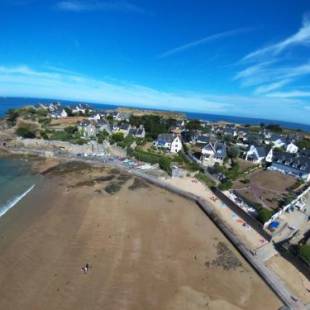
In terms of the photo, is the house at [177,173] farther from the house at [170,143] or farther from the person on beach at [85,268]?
the person on beach at [85,268]

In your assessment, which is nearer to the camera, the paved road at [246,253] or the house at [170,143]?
the paved road at [246,253]

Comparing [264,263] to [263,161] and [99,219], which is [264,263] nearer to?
[99,219]

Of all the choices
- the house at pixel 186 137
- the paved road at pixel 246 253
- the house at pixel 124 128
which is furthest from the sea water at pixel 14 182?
the house at pixel 186 137

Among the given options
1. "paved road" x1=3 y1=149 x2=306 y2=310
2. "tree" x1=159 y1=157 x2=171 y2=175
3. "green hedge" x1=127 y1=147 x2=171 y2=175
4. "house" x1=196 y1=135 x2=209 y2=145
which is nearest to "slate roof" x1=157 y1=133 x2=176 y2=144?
"green hedge" x1=127 y1=147 x2=171 y2=175

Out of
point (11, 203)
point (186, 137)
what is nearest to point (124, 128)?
point (186, 137)

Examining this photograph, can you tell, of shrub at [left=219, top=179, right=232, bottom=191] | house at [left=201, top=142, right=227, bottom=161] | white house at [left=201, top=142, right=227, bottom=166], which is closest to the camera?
shrub at [left=219, top=179, right=232, bottom=191]

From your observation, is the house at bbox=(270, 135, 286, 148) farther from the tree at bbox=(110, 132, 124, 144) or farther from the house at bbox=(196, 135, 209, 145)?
the tree at bbox=(110, 132, 124, 144)

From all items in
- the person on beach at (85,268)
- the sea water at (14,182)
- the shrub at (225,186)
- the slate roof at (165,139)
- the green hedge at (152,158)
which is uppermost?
the slate roof at (165,139)
